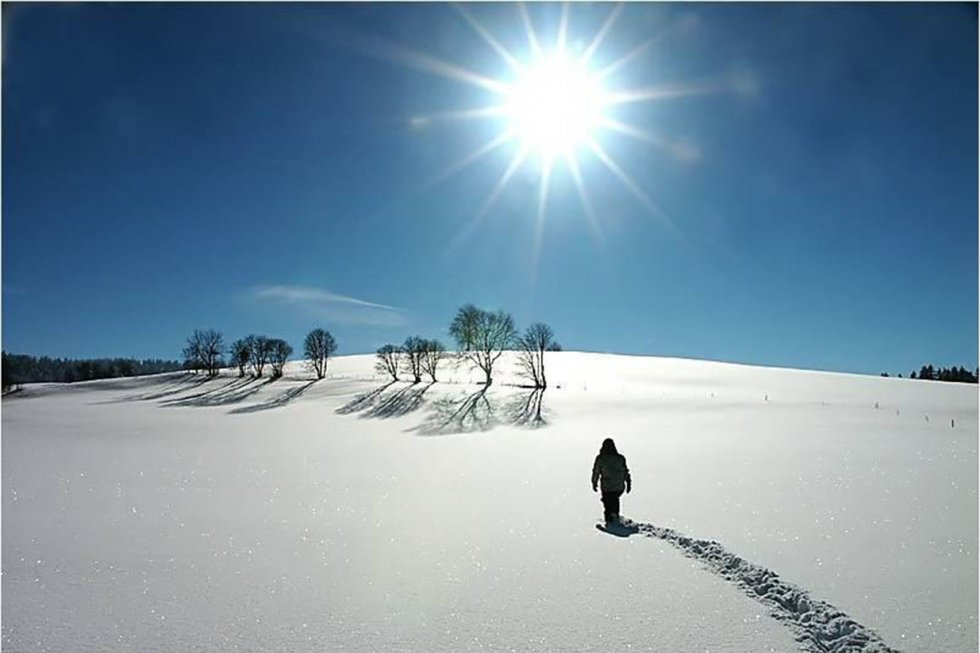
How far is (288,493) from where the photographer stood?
46.5ft

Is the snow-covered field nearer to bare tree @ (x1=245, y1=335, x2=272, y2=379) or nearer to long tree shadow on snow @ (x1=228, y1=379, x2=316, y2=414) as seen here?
long tree shadow on snow @ (x1=228, y1=379, x2=316, y2=414)

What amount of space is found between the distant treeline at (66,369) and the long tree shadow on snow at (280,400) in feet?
125

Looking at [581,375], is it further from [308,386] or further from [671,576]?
[671,576]

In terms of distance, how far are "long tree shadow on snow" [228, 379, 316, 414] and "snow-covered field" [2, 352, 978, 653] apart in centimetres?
1762

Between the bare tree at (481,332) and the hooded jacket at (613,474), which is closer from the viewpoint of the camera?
the hooded jacket at (613,474)

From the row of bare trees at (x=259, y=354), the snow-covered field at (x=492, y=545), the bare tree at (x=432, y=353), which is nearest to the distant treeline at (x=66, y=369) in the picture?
the row of bare trees at (x=259, y=354)

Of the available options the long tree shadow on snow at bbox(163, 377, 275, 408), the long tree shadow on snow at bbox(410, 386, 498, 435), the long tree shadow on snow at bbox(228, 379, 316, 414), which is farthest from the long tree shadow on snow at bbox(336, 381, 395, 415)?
the long tree shadow on snow at bbox(163, 377, 275, 408)

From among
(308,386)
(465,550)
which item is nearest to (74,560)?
(465,550)

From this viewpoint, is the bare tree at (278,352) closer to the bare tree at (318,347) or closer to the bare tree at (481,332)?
the bare tree at (318,347)

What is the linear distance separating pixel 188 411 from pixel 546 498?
3865cm

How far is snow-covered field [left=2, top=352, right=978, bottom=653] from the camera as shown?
5930 mm

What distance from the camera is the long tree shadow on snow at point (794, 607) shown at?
5.57 meters

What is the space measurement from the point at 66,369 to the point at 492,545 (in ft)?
476

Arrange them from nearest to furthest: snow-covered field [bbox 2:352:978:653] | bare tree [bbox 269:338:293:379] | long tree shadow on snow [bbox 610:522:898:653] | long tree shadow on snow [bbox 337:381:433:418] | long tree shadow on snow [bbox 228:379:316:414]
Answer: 1. long tree shadow on snow [bbox 610:522:898:653]
2. snow-covered field [bbox 2:352:978:653]
3. long tree shadow on snow [bbox 337:381:433:418]
4. long tree shadow on snow [bbox 228:379:316:414]
5. bare tree [bbox 269:338:293:379]
